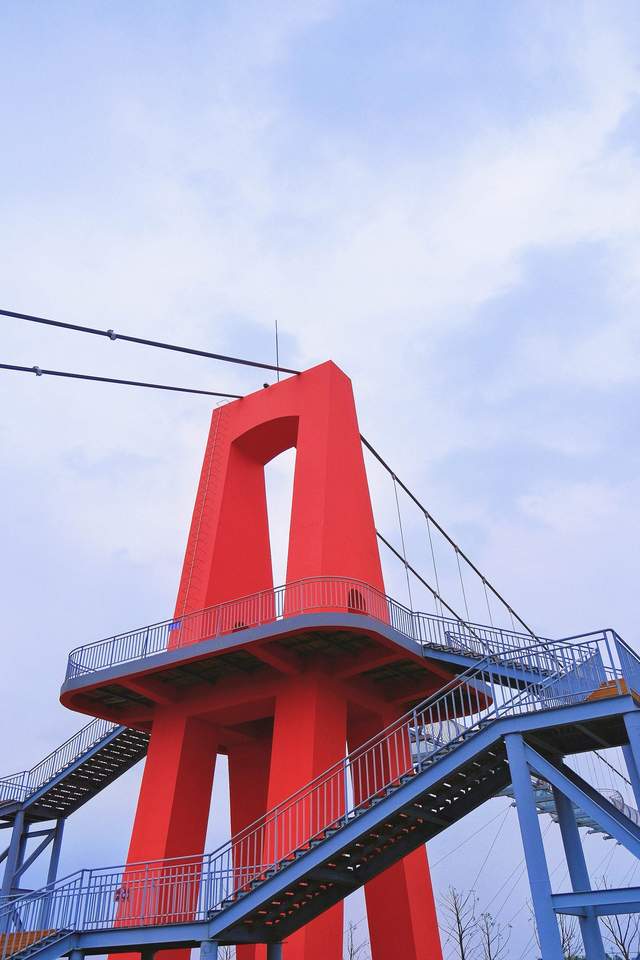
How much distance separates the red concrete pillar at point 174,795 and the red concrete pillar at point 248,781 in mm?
2491

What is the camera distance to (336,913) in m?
17.2

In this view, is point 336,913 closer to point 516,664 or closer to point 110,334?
point 516,664

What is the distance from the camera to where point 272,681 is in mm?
20125

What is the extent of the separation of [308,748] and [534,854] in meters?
6.62

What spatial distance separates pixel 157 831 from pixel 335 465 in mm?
9835

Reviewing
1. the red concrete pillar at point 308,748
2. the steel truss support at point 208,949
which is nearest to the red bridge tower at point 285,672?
the red concrete pillar at point 308,748

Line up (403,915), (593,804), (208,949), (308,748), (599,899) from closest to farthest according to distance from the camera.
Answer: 1. (599,899)
2. (593,804)
3. (208,949)
4. (308,748)
5. (403,915)

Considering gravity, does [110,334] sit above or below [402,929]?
above

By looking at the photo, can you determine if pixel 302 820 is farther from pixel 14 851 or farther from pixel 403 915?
pixel 14 851

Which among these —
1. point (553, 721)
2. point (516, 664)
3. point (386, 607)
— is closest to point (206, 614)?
point (386, 607)

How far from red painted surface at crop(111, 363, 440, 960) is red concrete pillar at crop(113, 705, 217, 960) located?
3 centimetres

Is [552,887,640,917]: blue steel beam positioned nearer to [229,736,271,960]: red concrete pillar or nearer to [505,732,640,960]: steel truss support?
[505,732,640,960]: steel truss support

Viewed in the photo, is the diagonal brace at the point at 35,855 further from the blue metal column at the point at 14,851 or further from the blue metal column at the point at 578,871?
the blue metal column at the point at 578,871

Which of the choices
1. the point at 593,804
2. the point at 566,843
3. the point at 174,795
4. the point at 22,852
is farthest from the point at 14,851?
the point at 593,804
